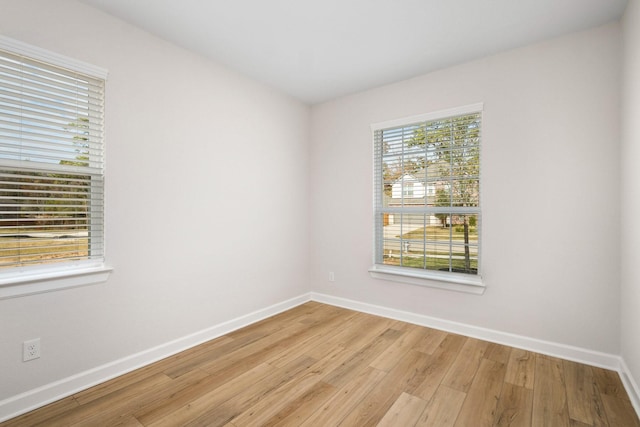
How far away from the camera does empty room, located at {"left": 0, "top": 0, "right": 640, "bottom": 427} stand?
199 centimetres

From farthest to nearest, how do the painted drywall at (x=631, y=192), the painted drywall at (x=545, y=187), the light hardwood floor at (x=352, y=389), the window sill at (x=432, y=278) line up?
the window sill at (x=432, y=278) → the painted drywall at (x=545, y=187) → the painted drywall at (x=631, y=192) → the light hardwood floor at (x=352, y=389)

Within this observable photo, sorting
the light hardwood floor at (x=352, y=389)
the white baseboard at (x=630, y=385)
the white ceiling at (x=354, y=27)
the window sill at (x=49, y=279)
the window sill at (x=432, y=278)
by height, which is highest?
the white ceiling at (x=354, y=27)

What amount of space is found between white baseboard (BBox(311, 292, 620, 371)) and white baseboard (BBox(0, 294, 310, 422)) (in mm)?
1421

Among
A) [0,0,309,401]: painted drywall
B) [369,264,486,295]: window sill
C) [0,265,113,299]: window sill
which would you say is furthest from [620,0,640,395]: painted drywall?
[0,265,113,299]: window sill

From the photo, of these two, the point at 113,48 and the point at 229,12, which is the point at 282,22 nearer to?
the point at 229,12

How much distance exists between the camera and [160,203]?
2.63m

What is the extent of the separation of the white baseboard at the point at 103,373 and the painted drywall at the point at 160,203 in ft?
0.15

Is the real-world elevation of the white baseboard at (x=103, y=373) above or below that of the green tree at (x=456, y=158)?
below

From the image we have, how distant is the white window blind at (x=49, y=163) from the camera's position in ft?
6.31

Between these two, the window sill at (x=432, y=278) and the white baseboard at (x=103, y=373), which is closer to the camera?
the white baseboard at (x=103, y=373)

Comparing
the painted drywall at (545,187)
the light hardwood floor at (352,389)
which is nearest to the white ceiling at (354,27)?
the painted drywall at (545,187)

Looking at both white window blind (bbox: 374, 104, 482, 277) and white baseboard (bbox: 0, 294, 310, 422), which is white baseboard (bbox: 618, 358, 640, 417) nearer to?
white window blind (bbox: 374, 104, 482, 277)

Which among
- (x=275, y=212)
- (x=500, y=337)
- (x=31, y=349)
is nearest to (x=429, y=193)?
(x=500, y=337)

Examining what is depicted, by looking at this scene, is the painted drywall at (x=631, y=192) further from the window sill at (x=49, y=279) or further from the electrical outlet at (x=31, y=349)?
the electrical outlet at (x=31, y=349)
